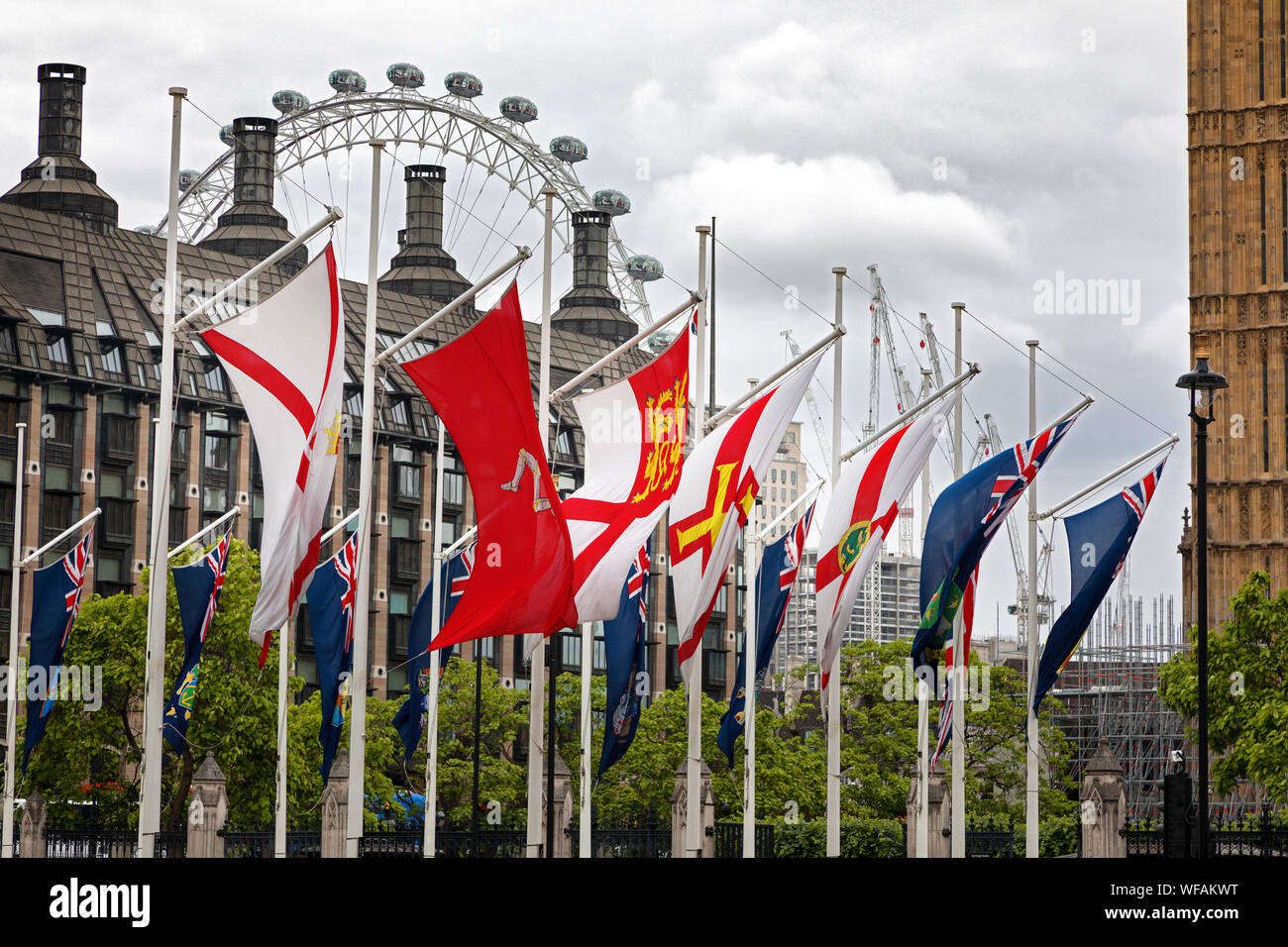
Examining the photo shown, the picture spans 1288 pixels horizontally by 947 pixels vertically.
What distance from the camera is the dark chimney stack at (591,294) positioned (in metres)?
139

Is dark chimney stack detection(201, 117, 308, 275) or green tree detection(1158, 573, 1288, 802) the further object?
dark chimney stack detection(201, 117, 308, 275)

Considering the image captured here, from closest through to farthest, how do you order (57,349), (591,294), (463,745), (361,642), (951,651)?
(361,642) → (951,651) → (463,745) → (57,349) → (591,294)

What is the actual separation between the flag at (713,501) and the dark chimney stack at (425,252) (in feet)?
293

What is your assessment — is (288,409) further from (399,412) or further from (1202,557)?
(399,412)

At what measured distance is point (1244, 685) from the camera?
63469 millimetres

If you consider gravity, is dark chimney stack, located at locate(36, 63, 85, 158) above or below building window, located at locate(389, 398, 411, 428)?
above

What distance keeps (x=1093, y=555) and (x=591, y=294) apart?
3898 inches

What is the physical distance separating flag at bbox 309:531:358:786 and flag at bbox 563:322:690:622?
197 inches

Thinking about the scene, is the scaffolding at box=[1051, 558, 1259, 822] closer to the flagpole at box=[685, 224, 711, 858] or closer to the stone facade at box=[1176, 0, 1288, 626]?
the stone facade at box=[1176, 0, 1288, 626]

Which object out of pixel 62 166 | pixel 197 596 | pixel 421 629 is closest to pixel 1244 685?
pixel 421 629

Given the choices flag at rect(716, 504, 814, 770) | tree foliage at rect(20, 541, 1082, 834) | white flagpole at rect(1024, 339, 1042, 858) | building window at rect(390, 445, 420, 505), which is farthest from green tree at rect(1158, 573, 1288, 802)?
building window at rect(390, 445, 420, 505)

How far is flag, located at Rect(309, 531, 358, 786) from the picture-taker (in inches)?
1580

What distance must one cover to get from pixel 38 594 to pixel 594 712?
A: 164 ft
